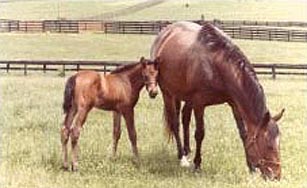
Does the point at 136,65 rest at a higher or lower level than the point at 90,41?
higher

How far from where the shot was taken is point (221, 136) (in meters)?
12.1

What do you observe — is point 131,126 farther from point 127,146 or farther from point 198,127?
point 127,146

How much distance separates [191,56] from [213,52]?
56 cm

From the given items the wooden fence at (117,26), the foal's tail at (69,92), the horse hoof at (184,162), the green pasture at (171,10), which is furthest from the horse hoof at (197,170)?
Answer: the green pasture at (171,10)

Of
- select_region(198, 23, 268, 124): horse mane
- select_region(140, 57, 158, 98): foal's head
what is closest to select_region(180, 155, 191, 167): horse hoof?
select_region(140, 57, 158, 98): foal's head

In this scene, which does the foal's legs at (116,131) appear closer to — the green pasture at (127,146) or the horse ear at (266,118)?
the green pasture at (127,146)

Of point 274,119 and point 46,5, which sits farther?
point 46,5

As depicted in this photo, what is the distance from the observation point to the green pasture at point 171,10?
4953 centimetres

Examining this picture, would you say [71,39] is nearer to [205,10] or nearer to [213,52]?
[205,10]

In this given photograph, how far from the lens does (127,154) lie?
10.5 metres

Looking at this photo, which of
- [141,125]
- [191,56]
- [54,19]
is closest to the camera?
[191,56]

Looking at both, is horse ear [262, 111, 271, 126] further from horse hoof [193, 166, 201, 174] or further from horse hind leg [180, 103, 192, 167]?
horse hind leg [180, 103, 192, 167]

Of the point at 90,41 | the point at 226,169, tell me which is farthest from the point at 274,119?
the point at 90,41

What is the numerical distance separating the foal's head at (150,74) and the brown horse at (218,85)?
1.58 feet
